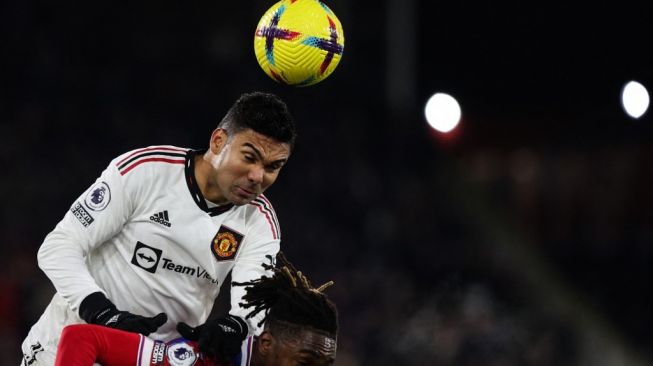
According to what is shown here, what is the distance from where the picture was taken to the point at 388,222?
1405 cm

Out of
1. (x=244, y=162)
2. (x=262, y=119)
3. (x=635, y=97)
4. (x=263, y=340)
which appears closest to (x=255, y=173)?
(x=244, y=162)

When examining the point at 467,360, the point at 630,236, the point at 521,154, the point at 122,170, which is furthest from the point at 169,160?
the point at 521,154

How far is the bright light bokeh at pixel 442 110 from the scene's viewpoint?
1302 cm

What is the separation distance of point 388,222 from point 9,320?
5.93 metres

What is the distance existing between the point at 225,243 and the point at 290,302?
67 centimetres

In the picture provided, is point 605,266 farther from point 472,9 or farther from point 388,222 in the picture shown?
point 472,9

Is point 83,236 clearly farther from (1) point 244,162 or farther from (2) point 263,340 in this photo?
(2) point 263,340

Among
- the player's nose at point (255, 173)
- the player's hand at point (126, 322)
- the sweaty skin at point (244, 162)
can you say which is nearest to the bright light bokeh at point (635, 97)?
the sweaty skin at point (244, 162)

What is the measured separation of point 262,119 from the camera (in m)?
4.22

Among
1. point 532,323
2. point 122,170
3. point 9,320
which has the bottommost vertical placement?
point 9,320

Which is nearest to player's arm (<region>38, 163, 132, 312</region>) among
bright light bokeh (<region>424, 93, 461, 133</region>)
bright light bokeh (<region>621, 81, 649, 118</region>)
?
bright light bokeh (<region>621, 81, 649, 118</region>)

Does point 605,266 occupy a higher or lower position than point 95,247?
lower

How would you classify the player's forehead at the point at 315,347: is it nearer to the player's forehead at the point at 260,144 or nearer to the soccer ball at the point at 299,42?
the player's forehead at the point at 260,144

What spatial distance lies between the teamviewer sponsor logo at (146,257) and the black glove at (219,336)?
38 centimetres
